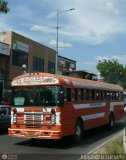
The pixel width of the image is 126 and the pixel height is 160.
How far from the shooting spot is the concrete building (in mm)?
44594

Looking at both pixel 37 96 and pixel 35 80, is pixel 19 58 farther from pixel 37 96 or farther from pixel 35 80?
pixel 37 96

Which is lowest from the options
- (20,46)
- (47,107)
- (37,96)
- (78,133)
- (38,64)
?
(78,133)

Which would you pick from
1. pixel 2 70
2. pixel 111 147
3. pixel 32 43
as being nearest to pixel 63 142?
pixel 111 147

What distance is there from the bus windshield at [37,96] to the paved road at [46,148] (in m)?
1.60

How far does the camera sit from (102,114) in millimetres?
19906

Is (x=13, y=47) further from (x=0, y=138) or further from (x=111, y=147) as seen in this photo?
(x=111, y=147)

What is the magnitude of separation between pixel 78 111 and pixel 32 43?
36015 millimetres

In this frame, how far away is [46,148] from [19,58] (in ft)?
113

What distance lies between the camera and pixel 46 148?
46.3ft

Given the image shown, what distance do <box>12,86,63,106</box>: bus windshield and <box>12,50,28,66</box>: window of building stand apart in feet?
102

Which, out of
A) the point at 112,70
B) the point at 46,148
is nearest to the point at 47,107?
the point at 46,148

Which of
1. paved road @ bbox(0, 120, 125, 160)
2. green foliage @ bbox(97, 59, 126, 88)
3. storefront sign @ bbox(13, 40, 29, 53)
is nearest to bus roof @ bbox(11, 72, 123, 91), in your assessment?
paved road @ bbox(0, 120, 125, 160)

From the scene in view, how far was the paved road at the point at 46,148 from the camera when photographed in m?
12.3

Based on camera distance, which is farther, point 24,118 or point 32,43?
point 32,43
